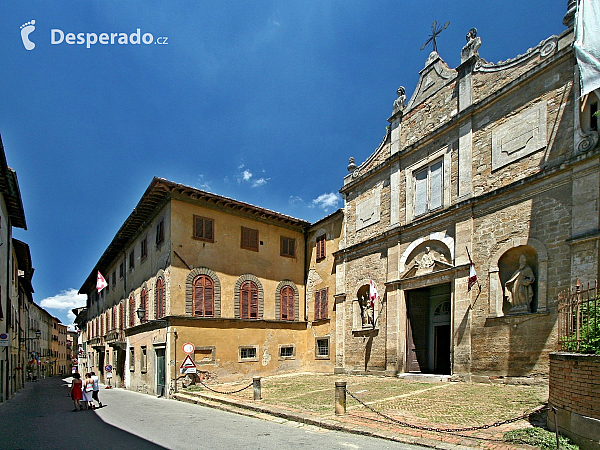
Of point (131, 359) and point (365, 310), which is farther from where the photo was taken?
point (131, 359)

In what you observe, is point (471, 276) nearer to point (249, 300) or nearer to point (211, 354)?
point (249, 300)

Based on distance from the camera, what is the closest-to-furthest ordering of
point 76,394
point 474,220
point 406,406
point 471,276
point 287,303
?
point 406,406 → point 471,276 → point 76,394 → point 474,220 → point 287,303

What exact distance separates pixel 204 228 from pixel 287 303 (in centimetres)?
628

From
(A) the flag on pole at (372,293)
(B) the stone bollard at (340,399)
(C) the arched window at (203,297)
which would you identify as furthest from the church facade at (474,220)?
(C) the arched window at (203,297)

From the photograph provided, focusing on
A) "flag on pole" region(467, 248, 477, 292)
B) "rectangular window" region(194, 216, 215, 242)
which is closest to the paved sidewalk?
"flag on pole" region(467, 248, 477, 292)

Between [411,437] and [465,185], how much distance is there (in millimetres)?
10038

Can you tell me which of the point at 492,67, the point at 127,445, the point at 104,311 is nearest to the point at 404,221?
the point at 492,67

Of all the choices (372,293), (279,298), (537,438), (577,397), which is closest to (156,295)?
(279,298)

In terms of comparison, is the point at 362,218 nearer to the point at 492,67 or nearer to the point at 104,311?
the point at 492,67

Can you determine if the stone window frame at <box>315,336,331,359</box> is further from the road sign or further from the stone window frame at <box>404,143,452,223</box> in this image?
the stone window frame at <box>404,143,452,223</box>

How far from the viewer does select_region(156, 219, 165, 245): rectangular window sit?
19000 mm

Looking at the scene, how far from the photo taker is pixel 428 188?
650 inches

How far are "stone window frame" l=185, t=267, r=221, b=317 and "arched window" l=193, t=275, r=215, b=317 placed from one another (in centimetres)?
11

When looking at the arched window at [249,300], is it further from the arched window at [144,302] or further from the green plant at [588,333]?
the green plant at [588,333]
